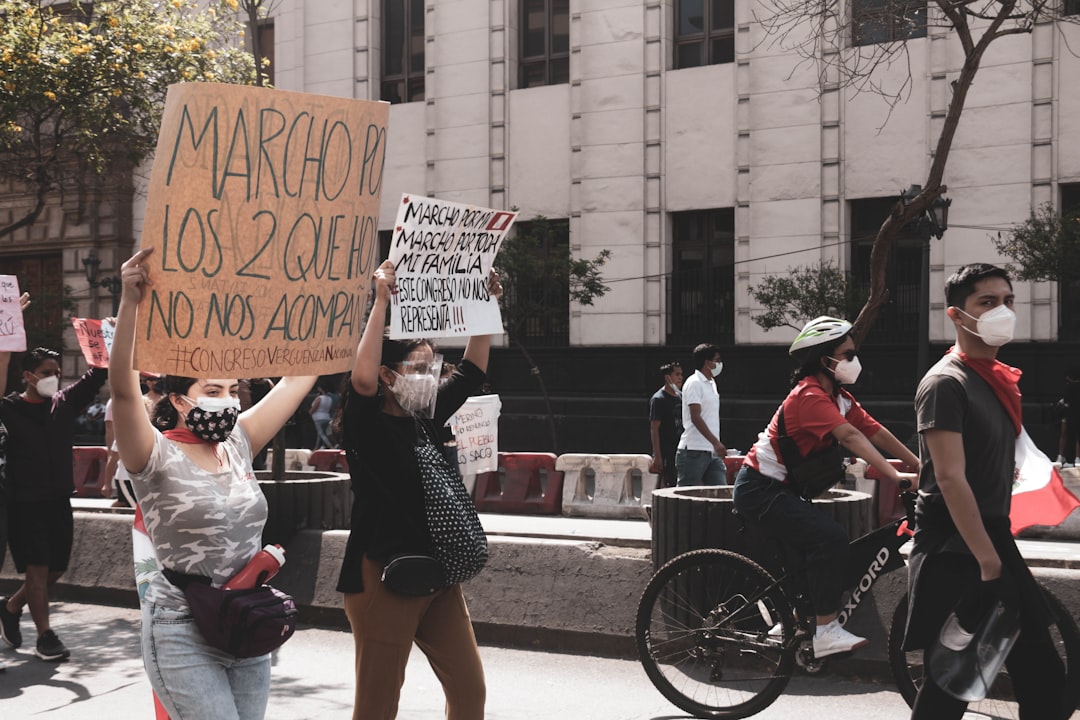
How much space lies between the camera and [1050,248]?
1820 centimetres

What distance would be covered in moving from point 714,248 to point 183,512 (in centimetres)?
2021

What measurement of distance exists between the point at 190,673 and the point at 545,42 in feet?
74.3

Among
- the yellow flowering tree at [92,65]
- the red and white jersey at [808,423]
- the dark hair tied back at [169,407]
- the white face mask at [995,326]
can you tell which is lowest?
the red and white jersey at [808,423]

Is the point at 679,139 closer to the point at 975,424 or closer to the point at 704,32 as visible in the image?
the point at 704,32

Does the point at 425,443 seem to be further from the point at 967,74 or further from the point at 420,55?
the point at 420,55

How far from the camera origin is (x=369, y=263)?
4383mm

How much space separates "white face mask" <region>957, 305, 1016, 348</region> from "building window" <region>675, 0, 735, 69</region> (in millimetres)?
19697

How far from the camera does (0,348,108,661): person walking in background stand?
7445 mm

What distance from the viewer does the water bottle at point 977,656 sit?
4.03 metres

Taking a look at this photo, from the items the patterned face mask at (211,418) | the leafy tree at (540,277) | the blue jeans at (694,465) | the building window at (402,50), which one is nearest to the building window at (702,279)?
the leafy tree at (540,277)

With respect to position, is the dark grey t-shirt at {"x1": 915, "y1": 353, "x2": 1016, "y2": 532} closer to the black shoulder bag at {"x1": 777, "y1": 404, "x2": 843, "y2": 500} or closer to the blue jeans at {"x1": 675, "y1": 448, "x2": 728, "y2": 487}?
the black shoulder bag at {"x1": 777, "y1": 404, "x2": 843, "y2": 500}

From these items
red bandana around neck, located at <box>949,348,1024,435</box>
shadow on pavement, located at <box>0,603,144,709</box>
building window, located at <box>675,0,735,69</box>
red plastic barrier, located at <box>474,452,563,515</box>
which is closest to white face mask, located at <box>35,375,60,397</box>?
shadow on pavement, located at <box>0,603,144,709</box>

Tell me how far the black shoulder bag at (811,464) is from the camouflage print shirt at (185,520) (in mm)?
2991

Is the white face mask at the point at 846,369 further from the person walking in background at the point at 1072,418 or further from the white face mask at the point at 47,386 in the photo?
the person walking in background at the point at 1072,418
